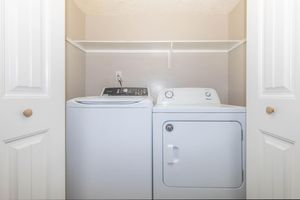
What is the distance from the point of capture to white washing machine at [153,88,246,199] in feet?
4.78

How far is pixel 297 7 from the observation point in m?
0.83

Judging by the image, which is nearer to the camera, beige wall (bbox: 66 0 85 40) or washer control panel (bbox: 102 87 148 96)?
beige wall (bbox: 66 0 85 40)

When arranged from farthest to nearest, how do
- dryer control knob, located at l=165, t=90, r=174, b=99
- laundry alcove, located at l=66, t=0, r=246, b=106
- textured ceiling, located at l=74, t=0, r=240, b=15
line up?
1. laundry alcove, located at l=66, t=0, r=246, b=106
2. textured ceiling, located at l=74, t=0, r=240, b=15
3. dryer control knob, located at l=165, t=90, r=174, b=99

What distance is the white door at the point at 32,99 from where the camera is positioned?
86 centimetres

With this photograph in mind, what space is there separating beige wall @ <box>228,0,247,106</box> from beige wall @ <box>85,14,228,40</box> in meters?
0.20

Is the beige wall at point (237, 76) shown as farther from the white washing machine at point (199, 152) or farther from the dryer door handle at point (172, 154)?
the dryer door handle at point (172, 154)

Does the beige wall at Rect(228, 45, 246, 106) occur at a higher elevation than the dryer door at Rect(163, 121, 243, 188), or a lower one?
higher

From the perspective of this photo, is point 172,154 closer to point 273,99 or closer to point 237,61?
point 273,99

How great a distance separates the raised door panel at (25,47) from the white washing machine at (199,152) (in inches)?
32.4

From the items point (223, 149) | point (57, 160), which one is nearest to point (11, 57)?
point (57, 160)

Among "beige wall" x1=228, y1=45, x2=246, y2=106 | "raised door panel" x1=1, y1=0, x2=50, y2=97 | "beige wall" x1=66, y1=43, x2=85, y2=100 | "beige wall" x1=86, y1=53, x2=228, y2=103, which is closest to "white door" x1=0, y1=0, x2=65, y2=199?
"raised door panel" x1=1, y1=0, x2=50, y2=97

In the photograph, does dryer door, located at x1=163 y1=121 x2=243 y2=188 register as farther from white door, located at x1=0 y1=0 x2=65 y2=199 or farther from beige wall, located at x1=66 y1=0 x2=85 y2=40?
beige wall, located at x1=66 y1=0 x2=85 y2=40

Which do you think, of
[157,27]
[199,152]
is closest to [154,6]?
[157,27]

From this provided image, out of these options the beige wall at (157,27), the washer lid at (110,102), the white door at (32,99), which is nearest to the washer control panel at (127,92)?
the washer lid at (110,102)
